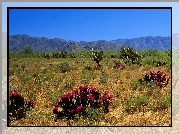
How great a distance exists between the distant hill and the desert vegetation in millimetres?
68

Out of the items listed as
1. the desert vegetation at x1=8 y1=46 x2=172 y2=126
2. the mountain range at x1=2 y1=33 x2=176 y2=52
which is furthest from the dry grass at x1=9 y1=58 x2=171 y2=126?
the mountain range at x1=2 y1=33 x2=176 y2=52

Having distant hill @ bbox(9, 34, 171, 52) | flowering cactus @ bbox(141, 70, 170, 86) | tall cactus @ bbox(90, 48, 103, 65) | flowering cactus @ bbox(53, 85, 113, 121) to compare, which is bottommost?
flowering cactus @ bbox(53, 85, 113, 121)

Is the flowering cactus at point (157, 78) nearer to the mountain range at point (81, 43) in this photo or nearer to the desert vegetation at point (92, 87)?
the desert vegetation at point (92, 87)

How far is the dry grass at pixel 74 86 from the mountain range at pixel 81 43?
0.16 meters

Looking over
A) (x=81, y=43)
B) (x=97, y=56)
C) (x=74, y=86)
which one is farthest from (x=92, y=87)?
(x=81, y=43)

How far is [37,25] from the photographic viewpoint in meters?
7.51

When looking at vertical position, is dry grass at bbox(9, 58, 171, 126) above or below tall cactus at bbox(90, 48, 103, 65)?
below

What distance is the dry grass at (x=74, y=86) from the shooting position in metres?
7.39

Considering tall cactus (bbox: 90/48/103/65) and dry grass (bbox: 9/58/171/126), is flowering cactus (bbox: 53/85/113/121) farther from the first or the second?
tall cactus (bbox: 90/48/103/65)

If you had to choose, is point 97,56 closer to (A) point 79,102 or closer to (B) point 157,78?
(A) point 79,102

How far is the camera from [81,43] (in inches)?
296

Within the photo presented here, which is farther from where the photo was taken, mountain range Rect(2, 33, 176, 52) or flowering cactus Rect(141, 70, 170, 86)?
flowering cactus Rect(141, 70, 170, 86)

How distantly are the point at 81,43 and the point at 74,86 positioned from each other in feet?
1.84

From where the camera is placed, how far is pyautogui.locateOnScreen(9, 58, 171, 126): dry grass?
7395mm
